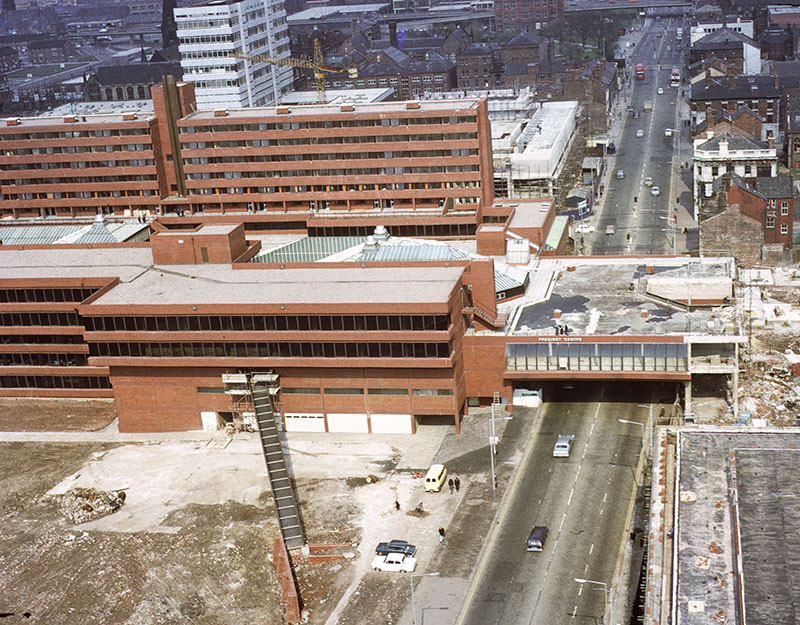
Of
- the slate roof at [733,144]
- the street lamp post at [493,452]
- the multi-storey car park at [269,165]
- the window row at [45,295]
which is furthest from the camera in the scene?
the slate roof at [733,144]

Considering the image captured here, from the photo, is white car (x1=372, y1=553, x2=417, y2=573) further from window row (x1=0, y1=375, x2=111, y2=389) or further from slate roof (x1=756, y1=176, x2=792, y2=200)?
slate roof (x1=756, y1=176, x2=792, y2=200)

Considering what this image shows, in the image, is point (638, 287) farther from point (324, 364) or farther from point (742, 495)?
point (742, 495)

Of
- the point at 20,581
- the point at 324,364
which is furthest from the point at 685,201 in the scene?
the point at 20,581

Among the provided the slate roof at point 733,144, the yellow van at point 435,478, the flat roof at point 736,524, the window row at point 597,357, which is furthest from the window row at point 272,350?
the slate roof at point 733,144

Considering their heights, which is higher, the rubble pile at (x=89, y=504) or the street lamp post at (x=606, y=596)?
the street lamp post at (x=606, y=596)

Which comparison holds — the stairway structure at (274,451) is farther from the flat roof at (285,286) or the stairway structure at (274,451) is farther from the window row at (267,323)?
the flat roof at (285,286)

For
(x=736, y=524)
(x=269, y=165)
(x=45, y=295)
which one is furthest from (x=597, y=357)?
(x=269, y=165)

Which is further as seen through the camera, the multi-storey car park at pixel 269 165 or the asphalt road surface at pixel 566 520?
the multi-storey car park at pixel 269 165
